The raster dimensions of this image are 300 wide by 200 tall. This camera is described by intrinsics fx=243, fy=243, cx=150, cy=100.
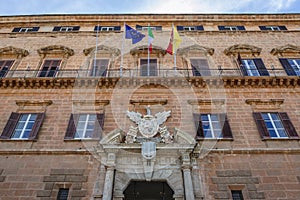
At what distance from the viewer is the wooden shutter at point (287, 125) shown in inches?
411

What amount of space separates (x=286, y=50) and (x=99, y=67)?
11.8 meters

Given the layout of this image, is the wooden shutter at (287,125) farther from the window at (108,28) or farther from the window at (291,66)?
the window at (108,28)

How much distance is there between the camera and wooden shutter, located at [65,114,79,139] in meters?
10.6

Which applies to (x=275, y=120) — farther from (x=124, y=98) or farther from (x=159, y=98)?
(x=124, y=98)

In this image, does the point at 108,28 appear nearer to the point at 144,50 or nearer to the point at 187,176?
the point at 144,50

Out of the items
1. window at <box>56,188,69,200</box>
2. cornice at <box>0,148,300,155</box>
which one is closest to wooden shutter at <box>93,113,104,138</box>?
cornice at <box>0,148,300,155</box>

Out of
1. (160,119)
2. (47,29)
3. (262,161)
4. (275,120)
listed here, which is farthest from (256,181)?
(47,29)

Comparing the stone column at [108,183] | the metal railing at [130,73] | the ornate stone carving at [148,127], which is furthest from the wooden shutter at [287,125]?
the stone column at [108,183]

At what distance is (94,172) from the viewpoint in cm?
938

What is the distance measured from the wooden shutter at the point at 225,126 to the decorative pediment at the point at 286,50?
6911mm

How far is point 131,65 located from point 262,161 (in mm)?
8736

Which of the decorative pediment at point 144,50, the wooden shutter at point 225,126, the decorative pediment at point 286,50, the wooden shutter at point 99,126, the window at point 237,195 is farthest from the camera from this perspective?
the decorative pediment at point 144,50

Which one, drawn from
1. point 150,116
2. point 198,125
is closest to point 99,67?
point 150,116

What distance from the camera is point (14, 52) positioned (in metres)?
15.4
